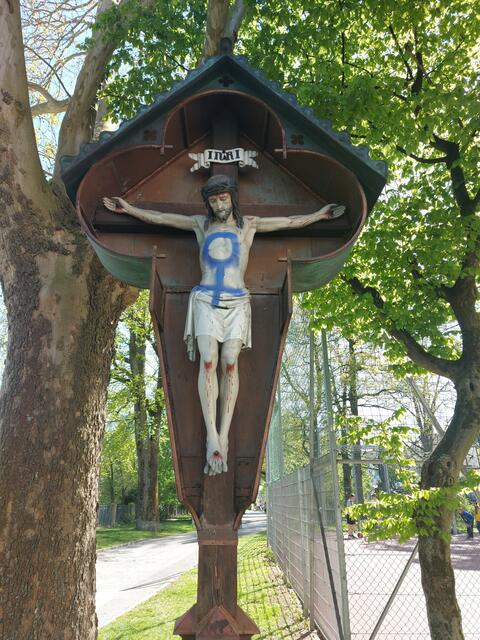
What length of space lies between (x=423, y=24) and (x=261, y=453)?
7.22 meters

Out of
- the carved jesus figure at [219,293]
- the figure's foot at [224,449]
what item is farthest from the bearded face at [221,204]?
the figure's foot at [224,449]

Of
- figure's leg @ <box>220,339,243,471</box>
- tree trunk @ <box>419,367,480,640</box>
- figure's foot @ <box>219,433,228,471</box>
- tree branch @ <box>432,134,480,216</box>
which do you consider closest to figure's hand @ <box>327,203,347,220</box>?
figure's leg @ <box>220,339,243,471</box>

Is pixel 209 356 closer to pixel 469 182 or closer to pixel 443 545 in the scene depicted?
pixel 443 545

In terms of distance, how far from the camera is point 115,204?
10.4ft

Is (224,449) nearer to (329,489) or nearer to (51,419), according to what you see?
(51,419)

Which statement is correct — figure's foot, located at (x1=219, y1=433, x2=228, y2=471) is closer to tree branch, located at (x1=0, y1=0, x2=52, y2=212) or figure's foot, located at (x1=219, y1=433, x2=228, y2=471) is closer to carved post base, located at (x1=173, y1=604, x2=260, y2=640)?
carved post base, located at (x1=173, y1=604, x2=260, y2=640)

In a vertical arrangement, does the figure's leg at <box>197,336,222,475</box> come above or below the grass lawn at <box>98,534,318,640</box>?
above

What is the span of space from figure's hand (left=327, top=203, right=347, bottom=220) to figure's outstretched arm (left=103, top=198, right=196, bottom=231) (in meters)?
0.83

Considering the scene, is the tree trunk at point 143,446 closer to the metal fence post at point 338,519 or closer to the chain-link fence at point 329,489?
the chain-link fence at point 329,489

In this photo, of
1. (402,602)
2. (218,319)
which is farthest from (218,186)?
(402,602)

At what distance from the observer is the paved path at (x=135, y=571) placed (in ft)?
32.2

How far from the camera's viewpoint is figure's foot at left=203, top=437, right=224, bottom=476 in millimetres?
2600

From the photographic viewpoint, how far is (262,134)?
345 cm

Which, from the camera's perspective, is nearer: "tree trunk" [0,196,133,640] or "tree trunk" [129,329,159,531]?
"tree trunk" [0,196,133,640]
